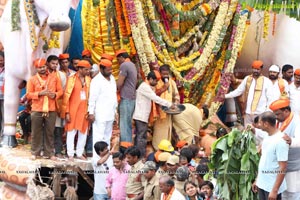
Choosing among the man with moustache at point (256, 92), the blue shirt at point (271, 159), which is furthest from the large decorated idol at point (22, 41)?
the blue shirt at point (271, 159)

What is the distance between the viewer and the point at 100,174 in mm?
13320

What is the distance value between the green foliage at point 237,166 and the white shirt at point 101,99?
225 centimetres

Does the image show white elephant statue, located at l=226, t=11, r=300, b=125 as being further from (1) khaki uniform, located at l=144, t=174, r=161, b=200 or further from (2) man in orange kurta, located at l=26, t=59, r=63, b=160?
(1) khaki uniform, located at l=144, t=174, r=161, b=200

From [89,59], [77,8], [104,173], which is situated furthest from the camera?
[77,8]

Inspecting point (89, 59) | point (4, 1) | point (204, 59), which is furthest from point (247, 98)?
point (4, 1)

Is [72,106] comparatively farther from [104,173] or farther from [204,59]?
[204,59]

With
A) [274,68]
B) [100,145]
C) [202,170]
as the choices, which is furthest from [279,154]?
[274,68]

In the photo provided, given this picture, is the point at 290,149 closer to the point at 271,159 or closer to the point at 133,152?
the point at 271,159

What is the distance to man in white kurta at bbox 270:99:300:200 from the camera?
1110cm

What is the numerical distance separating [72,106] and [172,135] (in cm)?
160

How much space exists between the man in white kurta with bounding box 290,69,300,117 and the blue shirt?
3454mm

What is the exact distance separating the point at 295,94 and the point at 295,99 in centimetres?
8

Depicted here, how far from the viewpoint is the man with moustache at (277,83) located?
14695mm

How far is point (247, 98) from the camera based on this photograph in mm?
15016
